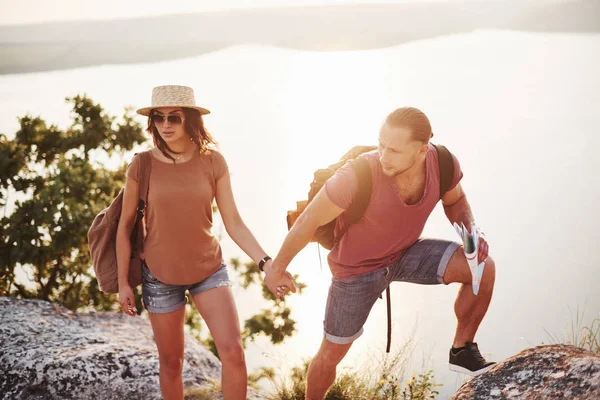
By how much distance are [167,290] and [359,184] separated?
1.30 meters

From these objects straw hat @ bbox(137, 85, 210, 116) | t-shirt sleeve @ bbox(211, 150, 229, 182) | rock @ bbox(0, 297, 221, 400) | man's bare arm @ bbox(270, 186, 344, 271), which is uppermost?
straw hat @ bbox(137, 85, 210, 116)

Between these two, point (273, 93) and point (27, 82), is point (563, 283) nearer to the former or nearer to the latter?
point (273, 93)

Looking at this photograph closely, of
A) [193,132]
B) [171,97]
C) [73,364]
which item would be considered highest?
[171,97]

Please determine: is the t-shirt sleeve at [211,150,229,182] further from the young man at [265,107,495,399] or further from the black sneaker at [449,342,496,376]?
the black sneaker at [449,342,496,376]

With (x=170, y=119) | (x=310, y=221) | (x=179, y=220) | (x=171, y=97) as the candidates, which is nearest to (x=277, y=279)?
(x=310, y=221)

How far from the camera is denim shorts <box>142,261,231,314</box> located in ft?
12.3

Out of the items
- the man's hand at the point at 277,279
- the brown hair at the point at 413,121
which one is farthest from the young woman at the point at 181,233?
the brown hair at the point at 413,121

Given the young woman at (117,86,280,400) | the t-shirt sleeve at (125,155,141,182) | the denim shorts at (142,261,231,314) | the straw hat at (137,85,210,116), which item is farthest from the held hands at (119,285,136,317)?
the straw hat at (137,85,210,116)

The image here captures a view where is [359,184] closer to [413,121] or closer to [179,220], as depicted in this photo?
[413,121]

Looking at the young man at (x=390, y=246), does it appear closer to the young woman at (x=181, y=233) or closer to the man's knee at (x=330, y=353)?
the man's knee at (x=330, y=353)

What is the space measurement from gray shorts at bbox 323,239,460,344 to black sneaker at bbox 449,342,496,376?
17.3 inches

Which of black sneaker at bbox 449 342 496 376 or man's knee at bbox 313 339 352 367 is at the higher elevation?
man's knee at bbox 313 339 352 367

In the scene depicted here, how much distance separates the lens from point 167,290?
147 inches

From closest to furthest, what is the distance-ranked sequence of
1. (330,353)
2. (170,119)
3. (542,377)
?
(542,377) < (170,119) < (330,353)
